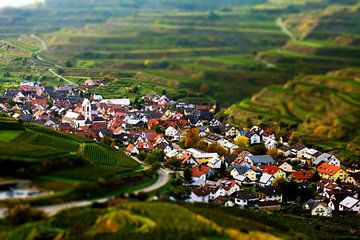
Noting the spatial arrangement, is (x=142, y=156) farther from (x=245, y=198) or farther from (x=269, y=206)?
(x=269, y=206)

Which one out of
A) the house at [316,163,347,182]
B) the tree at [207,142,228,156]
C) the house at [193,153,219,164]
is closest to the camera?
the house at [193,153,219,164]

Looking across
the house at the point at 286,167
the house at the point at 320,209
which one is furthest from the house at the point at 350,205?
the house at the point at 286,167

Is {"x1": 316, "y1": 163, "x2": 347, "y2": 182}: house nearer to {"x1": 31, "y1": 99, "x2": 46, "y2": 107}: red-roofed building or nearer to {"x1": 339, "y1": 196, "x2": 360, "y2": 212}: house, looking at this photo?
{"x1": 339, "y1": 196, "x2": 360, "y2": 212}: house

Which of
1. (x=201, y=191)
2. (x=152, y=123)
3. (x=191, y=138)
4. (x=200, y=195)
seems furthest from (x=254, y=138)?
(x=200, y=195)

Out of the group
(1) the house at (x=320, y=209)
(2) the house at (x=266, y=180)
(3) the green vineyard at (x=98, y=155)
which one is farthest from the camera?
(2) the house at (x=266, y=180)

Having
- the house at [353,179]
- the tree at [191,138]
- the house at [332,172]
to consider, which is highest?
the tree at [191,138]

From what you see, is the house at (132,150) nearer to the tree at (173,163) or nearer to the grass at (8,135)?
Answer: the tree at (173,163)

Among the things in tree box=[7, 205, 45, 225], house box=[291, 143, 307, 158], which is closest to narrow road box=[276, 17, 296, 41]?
house box=[291, 143, 307, 158]
